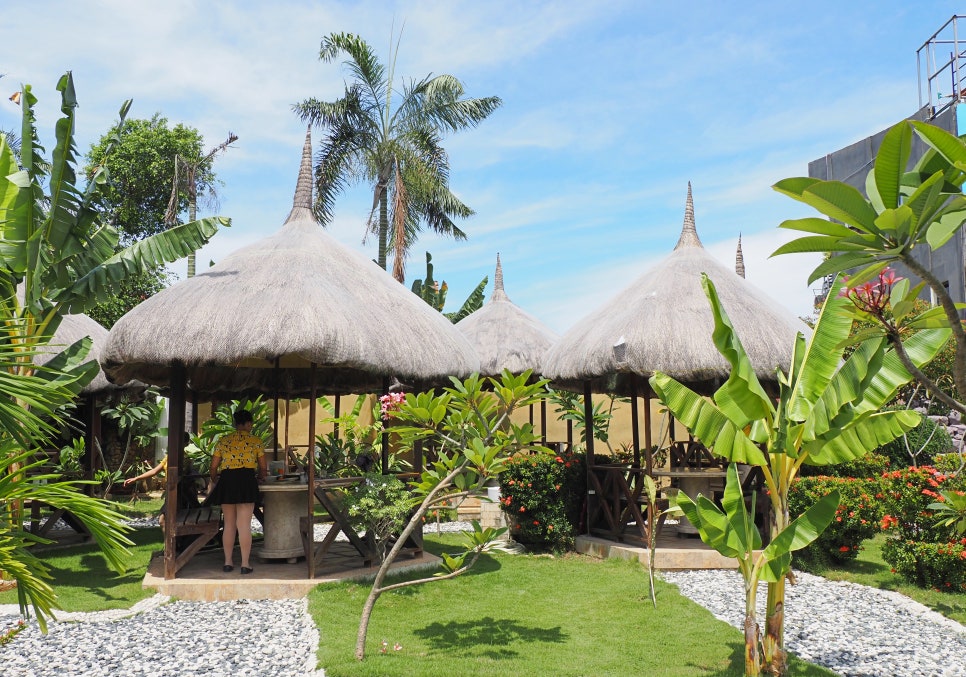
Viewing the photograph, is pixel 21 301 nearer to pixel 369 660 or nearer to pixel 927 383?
pixel 369 660

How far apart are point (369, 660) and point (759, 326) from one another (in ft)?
18.9

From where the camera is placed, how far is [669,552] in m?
8.20

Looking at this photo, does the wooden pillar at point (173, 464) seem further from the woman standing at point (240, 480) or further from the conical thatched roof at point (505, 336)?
the conical thatched roof at point (505, 336)

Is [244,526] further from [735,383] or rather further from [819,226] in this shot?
[819,226]

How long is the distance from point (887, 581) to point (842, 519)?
27.0 inches

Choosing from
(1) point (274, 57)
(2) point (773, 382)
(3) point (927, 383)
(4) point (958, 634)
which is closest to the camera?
(3) point (927, 383)

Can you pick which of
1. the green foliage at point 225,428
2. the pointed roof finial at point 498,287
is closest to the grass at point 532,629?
the green foliage at point 225,428

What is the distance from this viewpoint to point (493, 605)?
262 inches

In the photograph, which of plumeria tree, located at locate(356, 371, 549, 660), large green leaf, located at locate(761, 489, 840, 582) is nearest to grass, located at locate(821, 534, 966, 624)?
large green leaf, located at locate(761, 489, 840, 582)

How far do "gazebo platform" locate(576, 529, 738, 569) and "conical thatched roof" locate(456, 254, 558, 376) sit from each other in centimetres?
445

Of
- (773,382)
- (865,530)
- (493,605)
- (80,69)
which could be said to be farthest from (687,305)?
(80,69)

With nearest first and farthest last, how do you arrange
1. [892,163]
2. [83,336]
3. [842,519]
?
1. [892,163]
2. [842,519]
3. [83,336]

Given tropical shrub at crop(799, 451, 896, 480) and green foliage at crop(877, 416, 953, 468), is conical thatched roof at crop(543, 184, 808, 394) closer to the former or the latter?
tropical shrub at crop(799, 451, 896, 480)

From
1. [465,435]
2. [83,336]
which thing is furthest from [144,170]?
[465,435]
